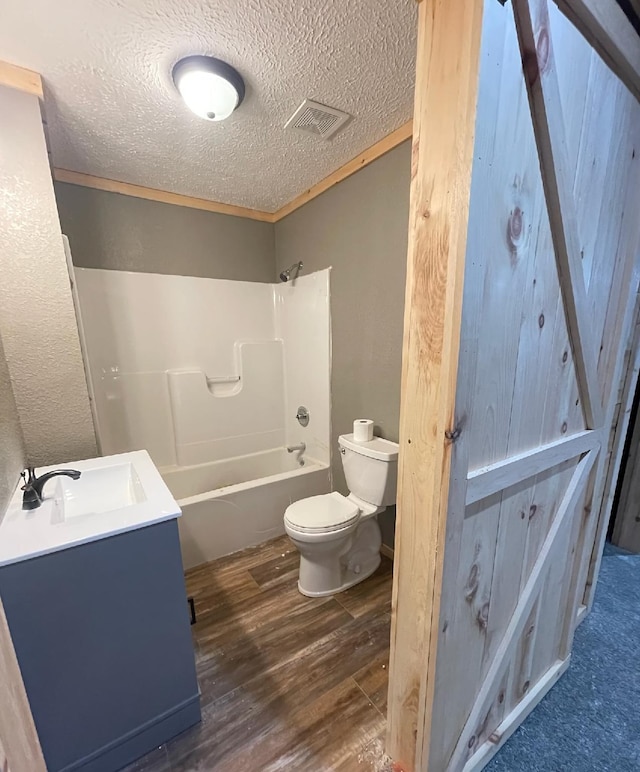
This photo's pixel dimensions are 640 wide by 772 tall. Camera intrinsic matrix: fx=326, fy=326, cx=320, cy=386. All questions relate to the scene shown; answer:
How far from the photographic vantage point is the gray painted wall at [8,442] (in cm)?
107

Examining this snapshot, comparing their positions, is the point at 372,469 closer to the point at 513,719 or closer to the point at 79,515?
the point at 513,719

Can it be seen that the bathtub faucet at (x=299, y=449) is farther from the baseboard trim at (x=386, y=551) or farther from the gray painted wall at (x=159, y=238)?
the gray painted wall at (x=159, y=238)

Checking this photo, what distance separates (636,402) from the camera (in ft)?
6.41

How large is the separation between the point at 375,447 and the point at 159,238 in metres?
2.10

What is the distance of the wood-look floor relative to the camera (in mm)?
1078

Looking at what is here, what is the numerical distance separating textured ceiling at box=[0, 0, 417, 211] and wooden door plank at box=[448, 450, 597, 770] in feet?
5.22

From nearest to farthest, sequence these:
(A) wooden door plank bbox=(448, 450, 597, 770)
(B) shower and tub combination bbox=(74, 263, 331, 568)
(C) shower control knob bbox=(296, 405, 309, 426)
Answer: (A) wooden door plank bbox=(448, 450, 597, 770) < (B) shower and tub combination bbox=(74, 263, 331, 568) < (C) shower control knob bbox=(296, 405, 309, 426)

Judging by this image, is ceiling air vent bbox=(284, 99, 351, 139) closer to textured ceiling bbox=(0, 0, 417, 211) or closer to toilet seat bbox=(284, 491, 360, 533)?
textured ceiling bbox=(0, 0, 417, 211)

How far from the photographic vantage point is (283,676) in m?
1.33

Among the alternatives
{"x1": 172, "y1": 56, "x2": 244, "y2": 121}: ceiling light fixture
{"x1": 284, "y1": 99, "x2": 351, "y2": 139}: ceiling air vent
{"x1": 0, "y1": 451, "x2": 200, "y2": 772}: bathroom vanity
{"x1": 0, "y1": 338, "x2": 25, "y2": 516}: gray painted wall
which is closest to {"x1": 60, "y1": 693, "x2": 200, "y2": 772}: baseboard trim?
{"x1": 0, "y1": 451, "x2": 200, "y2": 772}: bathroom vanity

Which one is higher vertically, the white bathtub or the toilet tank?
the toilet tank

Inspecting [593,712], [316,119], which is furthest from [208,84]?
[593,712]

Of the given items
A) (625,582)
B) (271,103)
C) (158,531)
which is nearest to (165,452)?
(158,531)

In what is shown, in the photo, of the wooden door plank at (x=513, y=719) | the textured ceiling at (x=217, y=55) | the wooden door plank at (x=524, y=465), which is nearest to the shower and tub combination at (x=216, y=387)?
the textured ceiling at (x=217, y=55)
